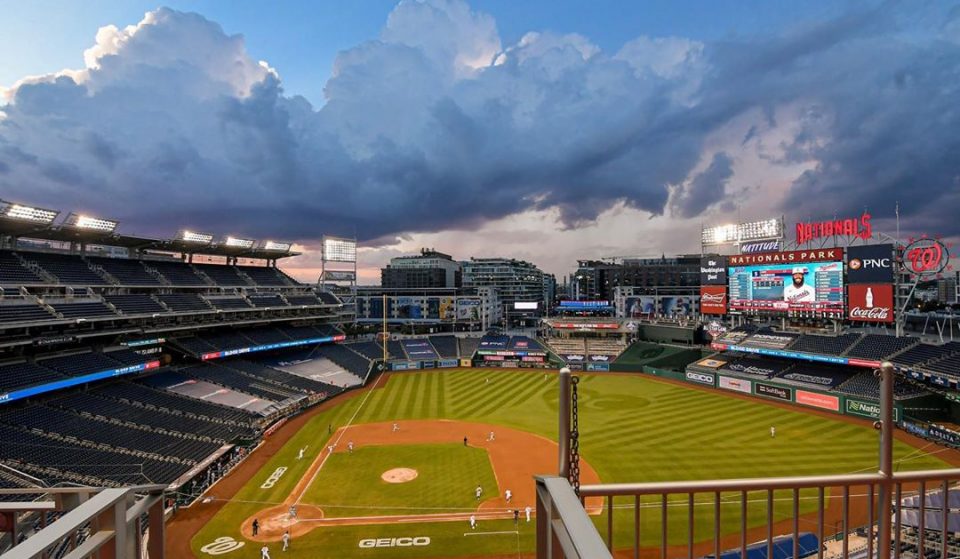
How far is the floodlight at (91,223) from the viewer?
44844 mm

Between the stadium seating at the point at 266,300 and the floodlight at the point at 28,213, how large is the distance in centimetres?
2341

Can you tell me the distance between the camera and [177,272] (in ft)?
193

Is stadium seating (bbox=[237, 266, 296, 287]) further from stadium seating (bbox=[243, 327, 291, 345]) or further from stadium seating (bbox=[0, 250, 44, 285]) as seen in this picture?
stadium seating (bbox=[0, 250, 44, 285])

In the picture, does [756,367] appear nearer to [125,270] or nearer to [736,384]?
[736,384]

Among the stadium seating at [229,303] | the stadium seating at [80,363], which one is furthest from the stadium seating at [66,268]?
the stadium seating at [229,303]

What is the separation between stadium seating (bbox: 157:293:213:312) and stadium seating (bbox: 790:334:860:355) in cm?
6738

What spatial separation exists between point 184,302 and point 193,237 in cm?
963

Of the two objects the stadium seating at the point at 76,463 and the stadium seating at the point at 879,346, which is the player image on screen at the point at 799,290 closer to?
the stadium seating at the point at 879,346

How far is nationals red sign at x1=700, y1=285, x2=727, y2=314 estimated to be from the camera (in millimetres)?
56312

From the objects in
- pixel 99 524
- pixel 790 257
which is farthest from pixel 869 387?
pixel 99 524

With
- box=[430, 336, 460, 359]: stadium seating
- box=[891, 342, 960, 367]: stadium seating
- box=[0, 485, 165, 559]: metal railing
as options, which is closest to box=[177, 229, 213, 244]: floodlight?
box=[430, 336, 460, 359]: stadium seating

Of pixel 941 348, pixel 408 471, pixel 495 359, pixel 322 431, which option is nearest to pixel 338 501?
pixel 408 471

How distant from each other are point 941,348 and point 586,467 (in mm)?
36080

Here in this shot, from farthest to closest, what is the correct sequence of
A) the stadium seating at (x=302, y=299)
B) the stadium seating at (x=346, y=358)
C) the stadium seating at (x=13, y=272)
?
the stadium seating at (x=302, y=299)
the stadium seating at (x=346, y=358)
the stadium seating at (x=13, y=272)
